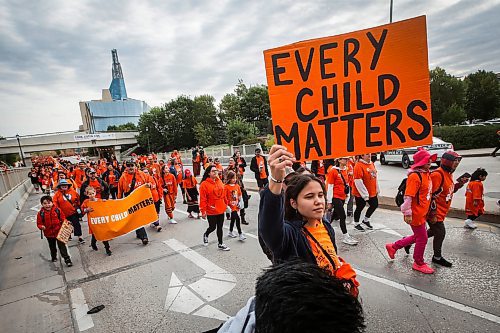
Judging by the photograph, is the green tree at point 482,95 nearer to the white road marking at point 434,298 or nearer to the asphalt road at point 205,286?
the asphalt road at point 205,286

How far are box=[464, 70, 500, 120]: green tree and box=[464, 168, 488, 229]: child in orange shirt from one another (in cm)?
4906

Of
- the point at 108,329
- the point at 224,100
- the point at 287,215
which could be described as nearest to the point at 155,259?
the point at 108,329

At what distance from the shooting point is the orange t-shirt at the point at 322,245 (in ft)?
6.38

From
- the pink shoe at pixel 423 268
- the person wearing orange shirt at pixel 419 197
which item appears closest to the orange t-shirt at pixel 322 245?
the person wearing orange shirt at pixel 419 197

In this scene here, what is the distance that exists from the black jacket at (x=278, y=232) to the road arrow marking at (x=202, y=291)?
2107 mm

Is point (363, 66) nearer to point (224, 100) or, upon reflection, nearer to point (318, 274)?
point (318, 274)

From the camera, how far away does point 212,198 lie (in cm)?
564

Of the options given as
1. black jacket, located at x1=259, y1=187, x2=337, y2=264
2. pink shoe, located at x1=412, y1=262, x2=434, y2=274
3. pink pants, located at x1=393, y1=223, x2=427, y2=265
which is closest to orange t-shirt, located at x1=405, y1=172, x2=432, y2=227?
pink pants, located at x1=393, y1=223, x2=427, y2=265

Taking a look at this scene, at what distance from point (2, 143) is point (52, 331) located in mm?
60494

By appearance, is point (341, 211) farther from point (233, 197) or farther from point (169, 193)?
point (169, 193)

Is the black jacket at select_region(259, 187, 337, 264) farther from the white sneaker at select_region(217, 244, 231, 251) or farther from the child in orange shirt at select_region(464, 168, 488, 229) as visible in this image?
the child in orange shirt at select_region(464, 168, 488, 229)

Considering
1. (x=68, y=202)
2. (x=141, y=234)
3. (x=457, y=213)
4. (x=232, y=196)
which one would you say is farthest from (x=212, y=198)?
(x=457, y=213)

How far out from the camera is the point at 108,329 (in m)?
3.44

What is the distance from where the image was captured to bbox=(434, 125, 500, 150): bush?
65.1 ft
